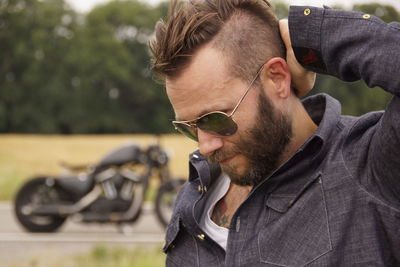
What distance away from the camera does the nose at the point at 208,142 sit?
2088 mm

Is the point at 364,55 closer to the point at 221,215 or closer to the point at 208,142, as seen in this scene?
the point at 208,142

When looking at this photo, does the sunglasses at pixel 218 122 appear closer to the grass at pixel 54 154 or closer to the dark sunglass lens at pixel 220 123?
the dark sunglass lens at pixel 220 123

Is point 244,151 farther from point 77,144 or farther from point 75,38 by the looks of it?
point 75,38

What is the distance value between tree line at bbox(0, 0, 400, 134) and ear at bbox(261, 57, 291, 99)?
3893cm

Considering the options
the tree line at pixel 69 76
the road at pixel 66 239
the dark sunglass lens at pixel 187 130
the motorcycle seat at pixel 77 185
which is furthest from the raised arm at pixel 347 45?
the tree line at pixel 69 76

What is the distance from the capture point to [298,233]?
5.94 ft

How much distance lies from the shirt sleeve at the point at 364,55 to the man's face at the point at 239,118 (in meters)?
0.19

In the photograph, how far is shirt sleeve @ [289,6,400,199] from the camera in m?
1.65

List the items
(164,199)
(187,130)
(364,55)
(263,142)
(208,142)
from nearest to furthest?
(364,55)
(263,142)
(208,142)
(187,130)
(164,199)

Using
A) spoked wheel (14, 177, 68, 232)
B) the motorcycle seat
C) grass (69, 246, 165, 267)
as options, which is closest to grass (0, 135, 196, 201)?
spoked wheel (14, 177, 68, 232)

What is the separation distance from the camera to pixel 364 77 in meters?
1.73

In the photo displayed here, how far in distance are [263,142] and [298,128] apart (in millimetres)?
130

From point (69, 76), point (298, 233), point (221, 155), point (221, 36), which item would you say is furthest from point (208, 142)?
point (69, 76)

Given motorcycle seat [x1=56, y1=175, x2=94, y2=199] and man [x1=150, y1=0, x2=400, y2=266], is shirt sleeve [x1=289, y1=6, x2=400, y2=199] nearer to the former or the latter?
man [x1=150, y1=0, x2=400, y2=266]
